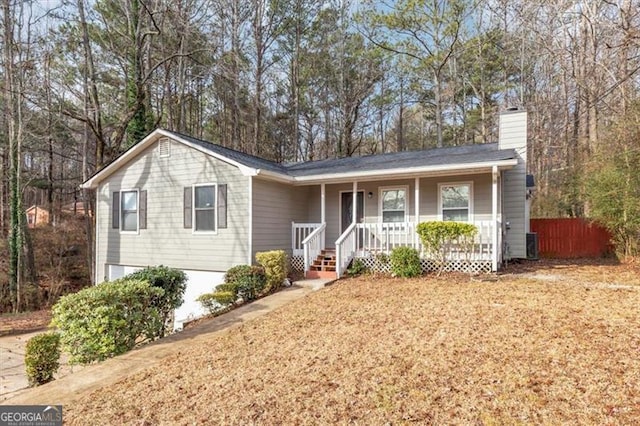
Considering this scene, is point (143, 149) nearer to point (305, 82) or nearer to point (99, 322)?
point (99, 322)

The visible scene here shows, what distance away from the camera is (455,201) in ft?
33.6

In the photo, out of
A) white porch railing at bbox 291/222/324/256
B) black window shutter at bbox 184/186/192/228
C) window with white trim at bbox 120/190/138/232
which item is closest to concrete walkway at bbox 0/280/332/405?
white porch railing at bbox 291/222/324/256

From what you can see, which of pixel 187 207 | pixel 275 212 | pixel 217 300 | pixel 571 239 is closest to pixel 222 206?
pixel 187 207

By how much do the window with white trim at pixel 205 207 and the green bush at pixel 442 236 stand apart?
17.4ft

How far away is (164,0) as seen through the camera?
43.3 ft

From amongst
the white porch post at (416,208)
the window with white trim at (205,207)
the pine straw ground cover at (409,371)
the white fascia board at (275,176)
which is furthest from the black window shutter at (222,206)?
the white porch post at (416,208)

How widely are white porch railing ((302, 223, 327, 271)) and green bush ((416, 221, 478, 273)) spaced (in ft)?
9.20

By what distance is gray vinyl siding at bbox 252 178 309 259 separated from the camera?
9781 mm

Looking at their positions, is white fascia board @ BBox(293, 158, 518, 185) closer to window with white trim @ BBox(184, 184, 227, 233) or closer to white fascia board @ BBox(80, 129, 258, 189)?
white fascia board @ BBox(80, 129, 258, 189)

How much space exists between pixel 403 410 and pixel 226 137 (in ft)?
73.6

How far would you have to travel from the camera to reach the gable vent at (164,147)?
1087 cm

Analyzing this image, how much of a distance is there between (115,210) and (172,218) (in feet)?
8.26

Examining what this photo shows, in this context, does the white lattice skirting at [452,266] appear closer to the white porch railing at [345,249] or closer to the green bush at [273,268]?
the white porch railing at [345,249]

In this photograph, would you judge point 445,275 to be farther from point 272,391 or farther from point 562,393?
point 272,391
